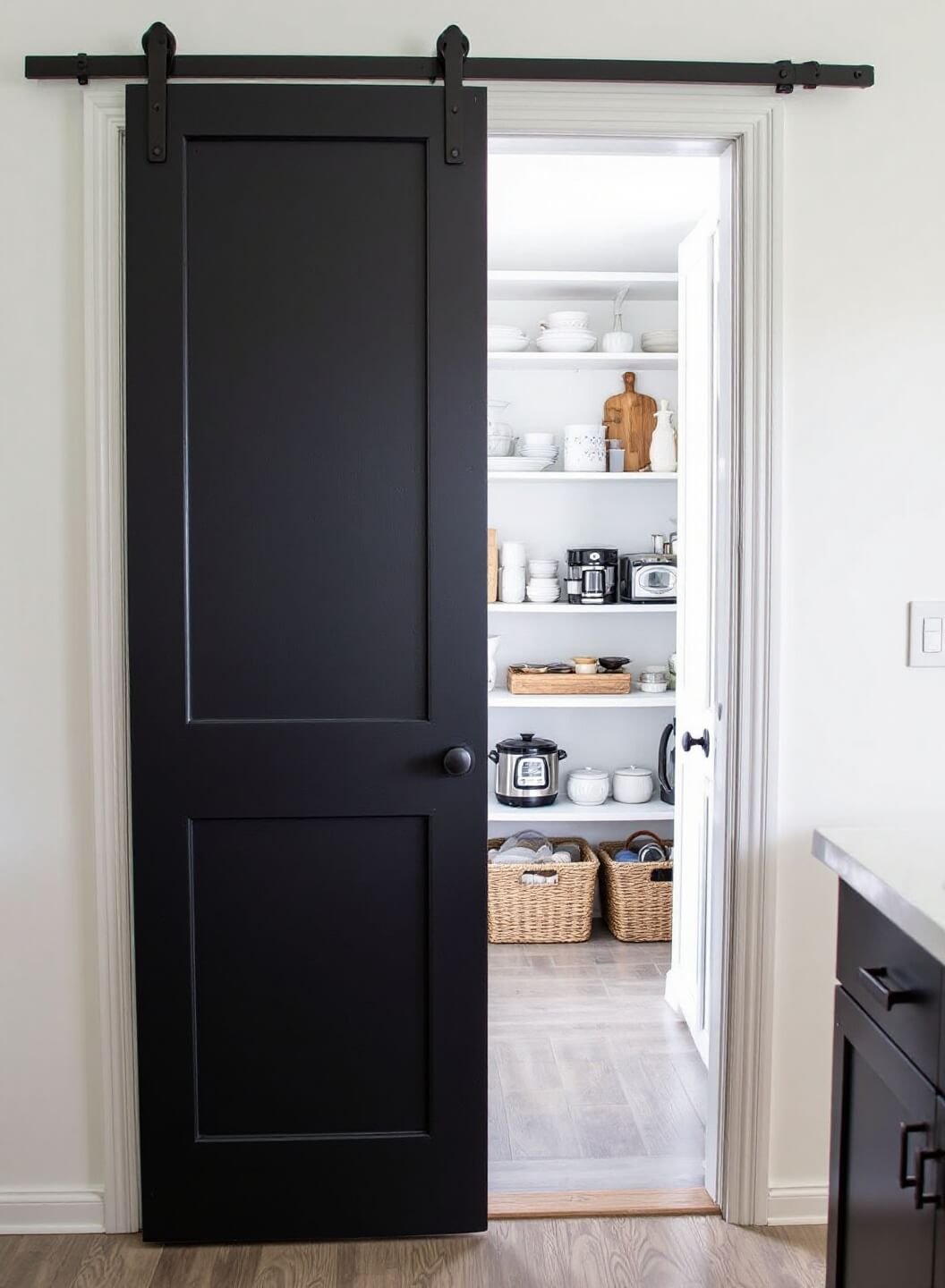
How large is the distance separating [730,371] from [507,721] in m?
2.41

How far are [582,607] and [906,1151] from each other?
112 inches

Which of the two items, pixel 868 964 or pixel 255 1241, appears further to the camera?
pixel 255 1241

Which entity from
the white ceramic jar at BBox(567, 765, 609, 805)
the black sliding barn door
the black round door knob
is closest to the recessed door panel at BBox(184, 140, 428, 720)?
the black sliding barn door

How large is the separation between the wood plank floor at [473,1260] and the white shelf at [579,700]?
6.67ft

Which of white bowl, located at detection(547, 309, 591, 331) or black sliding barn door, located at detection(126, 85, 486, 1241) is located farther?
white bowl, located at detection(547, 309, 591, 331)

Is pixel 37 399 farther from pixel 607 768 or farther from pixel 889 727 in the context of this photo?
pixel 607 768

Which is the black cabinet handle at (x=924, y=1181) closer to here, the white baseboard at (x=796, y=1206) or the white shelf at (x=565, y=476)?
the white baseboard at (x=796, y=1206)

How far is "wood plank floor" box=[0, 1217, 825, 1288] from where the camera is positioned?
209 cm

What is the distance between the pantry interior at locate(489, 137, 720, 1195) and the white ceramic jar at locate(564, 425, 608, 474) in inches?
2.0

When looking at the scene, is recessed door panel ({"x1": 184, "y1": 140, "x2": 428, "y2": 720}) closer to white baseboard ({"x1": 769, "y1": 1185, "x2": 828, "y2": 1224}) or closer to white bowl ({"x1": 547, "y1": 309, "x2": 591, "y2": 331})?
white baseboard ({"x1": 769, "y1": 1185, "x2": 828, "y2": 1224})

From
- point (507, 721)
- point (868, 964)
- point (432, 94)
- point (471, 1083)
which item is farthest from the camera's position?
point (507, 721)

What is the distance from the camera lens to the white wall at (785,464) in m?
2.11

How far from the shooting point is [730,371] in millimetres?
2197

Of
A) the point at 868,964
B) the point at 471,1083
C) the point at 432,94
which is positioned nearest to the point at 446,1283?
the point at 471,1083
